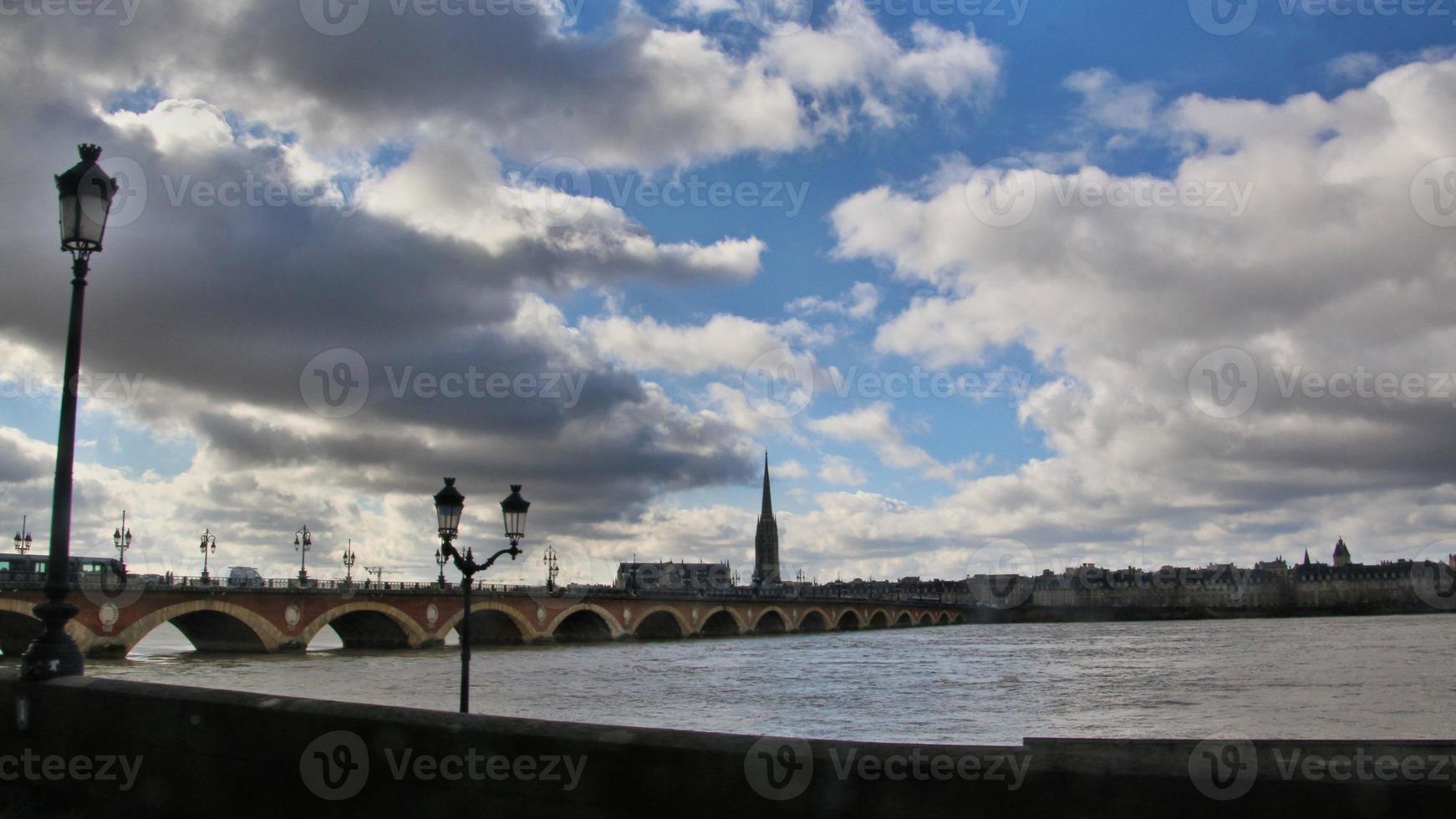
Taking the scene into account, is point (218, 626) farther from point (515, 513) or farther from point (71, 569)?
point (515, 513)

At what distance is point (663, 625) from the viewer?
400ft

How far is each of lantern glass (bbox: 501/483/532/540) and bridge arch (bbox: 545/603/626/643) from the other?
7992 cm

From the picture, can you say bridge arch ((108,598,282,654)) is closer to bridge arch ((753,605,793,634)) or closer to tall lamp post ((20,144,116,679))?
tall lamp post ((20,144,116,679))

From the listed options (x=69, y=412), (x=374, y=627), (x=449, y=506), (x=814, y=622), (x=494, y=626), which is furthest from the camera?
(x=814, y=622)

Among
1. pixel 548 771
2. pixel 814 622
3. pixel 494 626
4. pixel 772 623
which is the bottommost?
pixel 814 622

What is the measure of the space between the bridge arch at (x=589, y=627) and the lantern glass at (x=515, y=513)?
262 ft

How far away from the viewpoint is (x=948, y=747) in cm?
610

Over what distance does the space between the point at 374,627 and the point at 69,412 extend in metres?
76.5

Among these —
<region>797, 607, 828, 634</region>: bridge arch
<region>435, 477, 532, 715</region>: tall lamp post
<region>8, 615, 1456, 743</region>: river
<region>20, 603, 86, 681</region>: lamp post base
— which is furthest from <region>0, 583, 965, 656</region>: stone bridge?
<region>20, 603, 86, 681</region>: lamp post base

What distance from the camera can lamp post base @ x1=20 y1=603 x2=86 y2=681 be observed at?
10232mm

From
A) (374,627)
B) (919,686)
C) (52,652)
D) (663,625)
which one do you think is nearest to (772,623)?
(663,625)

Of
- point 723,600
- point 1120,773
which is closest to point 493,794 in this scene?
point 1120,773

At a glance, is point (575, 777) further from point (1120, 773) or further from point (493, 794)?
point (1120, 773)

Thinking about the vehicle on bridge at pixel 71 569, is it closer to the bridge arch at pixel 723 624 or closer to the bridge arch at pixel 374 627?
the bridge arch at pixel 374 627
